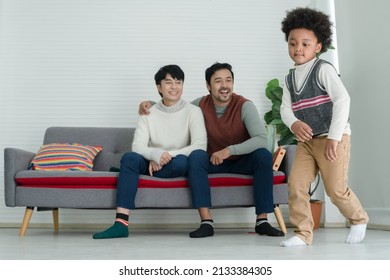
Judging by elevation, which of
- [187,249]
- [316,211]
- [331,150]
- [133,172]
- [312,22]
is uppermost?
[312,22]

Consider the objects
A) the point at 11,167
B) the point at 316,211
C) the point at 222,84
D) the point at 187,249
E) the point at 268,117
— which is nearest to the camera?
the point at 187,249

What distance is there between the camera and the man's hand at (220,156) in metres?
3.39

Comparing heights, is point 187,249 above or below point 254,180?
below

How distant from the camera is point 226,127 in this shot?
11.8 ft

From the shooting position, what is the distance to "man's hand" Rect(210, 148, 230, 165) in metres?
3.39

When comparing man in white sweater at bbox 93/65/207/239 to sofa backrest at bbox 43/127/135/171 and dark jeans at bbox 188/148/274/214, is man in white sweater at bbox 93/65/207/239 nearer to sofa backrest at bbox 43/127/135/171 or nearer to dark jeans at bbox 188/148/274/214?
dark jeans at bbox 188/148/274/214

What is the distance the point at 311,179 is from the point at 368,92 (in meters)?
1.58

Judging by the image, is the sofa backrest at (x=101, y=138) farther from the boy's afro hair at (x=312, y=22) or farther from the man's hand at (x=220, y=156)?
the boy's afro hair at (x=312, y=22)

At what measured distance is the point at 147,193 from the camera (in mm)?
3373

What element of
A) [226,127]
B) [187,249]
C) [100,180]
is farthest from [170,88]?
[187,249]

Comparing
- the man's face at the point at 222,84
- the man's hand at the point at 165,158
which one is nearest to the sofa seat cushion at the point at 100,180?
the man's hand at the point at 165,158

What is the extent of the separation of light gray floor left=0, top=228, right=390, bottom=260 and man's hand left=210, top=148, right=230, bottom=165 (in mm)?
463

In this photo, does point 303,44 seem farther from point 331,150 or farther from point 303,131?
point 331,150

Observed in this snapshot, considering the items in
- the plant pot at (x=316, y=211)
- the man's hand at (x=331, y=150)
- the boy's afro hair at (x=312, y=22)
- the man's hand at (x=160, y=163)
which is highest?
the boy's afro hair at (x=312, y=22)
